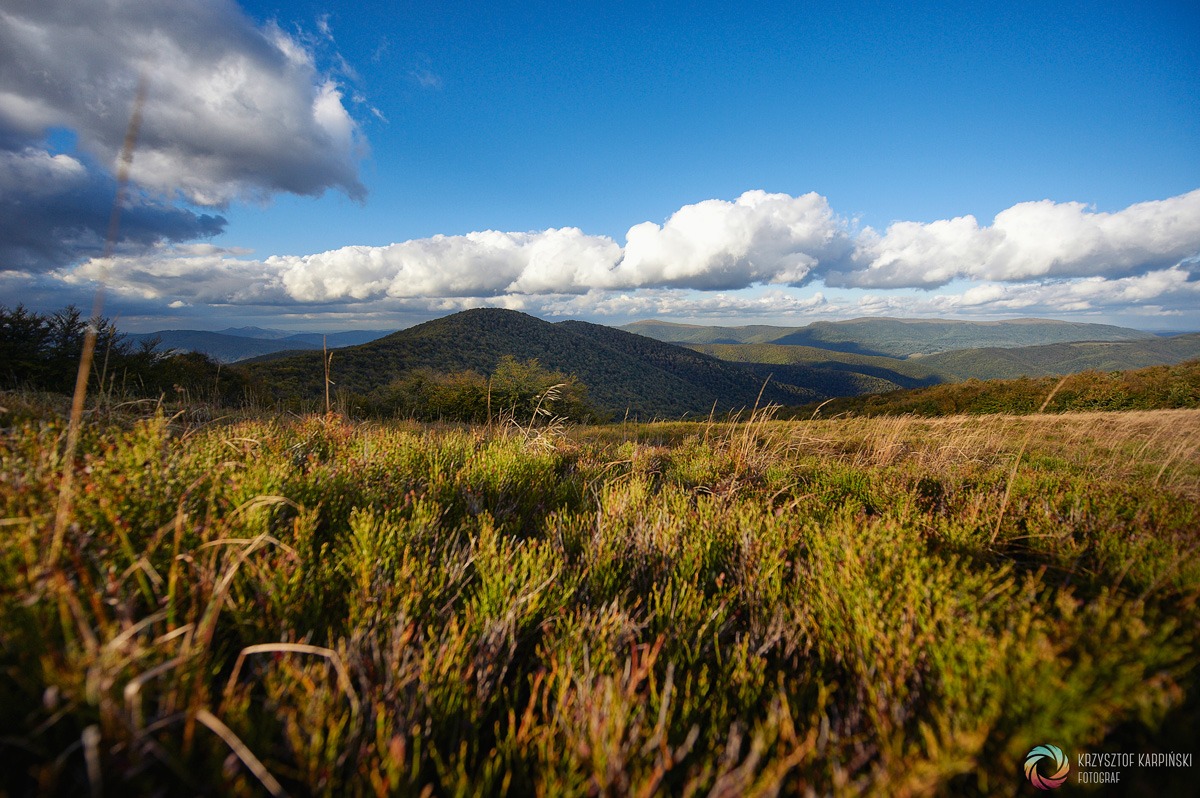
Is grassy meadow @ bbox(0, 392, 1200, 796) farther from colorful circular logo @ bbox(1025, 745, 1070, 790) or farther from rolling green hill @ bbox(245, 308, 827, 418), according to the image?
rolling green hill @ bbox(245, 308, 827, 418)

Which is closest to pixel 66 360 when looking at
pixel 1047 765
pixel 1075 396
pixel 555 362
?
pixel 1047 765

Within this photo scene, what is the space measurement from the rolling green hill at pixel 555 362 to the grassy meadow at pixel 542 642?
31888 mm

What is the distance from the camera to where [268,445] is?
3.98 metres

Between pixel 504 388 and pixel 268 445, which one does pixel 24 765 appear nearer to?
pixel 268 445

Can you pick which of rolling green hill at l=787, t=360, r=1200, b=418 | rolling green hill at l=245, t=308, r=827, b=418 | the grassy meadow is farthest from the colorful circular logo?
rolling green hill at l=245, t=308, r=827, b=418

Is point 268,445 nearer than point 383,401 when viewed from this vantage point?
Yes

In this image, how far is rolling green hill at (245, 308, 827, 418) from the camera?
150ft

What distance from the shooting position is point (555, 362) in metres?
83.9

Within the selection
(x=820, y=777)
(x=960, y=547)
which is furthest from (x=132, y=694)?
(x=960, y=547)

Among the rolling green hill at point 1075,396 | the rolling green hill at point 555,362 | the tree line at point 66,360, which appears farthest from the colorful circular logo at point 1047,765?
the rolling green hill at point 555,362

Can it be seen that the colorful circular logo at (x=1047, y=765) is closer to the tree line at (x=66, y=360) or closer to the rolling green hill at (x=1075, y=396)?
the tree line at (x=66, y=360)

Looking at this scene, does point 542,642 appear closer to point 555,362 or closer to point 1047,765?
point 1047,765

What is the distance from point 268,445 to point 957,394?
3839 cm

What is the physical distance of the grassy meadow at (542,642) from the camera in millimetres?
1271
